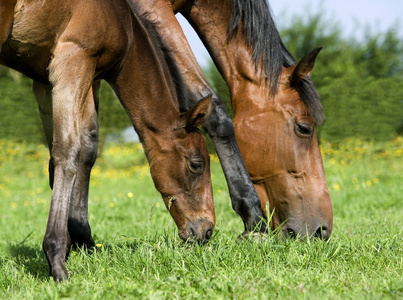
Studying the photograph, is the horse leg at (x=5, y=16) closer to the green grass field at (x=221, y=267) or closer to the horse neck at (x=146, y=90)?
the horse neck at (x=146, y=90)

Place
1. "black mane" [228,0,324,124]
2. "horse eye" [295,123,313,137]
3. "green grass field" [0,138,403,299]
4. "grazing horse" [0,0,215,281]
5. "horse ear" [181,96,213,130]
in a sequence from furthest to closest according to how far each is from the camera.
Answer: "black mane" [228,0,324,124]
"horse eye" [295,123,313,137]
"horse ear" [181,96,213,130]
"grazing horse" [0,0,215,281]
"green grass field" [0,138,403,299]

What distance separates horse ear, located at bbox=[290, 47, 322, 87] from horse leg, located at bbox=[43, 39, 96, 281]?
6.19 ft

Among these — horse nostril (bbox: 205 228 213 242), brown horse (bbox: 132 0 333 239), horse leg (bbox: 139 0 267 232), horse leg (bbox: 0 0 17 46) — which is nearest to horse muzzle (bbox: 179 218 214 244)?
horse nostril (bbox: 205 228 213 242)

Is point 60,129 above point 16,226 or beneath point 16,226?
above

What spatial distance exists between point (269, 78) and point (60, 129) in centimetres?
210

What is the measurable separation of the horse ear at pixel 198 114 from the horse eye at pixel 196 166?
0.88 feet

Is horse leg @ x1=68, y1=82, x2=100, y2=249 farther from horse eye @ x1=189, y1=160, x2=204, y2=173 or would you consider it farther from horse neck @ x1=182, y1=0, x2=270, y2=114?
horse neck @ x1=182, y1=0, x2=270, y2=114

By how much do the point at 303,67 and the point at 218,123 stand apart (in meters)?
0.98

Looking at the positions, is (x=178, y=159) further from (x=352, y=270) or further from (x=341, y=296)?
(x=341, y=296)

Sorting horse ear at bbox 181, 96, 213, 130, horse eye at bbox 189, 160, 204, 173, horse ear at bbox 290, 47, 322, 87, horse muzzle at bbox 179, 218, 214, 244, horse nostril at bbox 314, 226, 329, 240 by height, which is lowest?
horse nostril at bbox 314, 226, 329, 240

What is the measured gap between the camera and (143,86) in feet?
12.4

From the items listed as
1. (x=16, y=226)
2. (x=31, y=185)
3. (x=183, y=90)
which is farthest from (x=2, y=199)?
(x=183, y=90)

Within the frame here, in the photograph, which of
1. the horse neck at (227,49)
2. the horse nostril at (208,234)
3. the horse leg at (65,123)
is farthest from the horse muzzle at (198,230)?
the horse neck at (227,49)

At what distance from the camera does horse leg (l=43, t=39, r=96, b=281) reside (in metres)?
2.93
